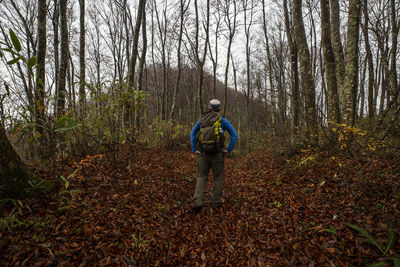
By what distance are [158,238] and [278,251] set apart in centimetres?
164

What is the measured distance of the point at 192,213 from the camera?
3436 mm

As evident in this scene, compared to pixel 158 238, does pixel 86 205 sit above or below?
above

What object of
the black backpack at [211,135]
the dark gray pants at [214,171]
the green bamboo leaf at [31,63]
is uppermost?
the green bamboo leaf at [31,63]

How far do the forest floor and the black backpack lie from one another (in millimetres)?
1250

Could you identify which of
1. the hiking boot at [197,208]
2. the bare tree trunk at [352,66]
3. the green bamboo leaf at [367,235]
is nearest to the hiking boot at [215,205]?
the hiking boot at [197,208]

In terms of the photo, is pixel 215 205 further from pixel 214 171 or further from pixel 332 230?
pixel 332 230

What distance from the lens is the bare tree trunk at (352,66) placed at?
4.56 meters

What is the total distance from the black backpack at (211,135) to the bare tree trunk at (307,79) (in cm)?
273

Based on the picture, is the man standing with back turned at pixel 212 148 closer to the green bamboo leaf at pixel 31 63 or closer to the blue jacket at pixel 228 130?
the blue jacket at pixel 228 130

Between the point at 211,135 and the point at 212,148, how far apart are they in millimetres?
270

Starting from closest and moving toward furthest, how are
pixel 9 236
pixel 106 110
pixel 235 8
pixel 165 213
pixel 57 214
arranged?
pixel 9 236, pixel 57 214, pixel 165 213, pixel 106 110, pixel 235 8

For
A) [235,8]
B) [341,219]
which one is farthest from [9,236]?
[235,8]

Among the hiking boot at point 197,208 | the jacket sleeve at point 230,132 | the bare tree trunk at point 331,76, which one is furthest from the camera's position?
the bare tree trunk at point 331,76

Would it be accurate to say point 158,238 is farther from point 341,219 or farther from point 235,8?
point 235,8
